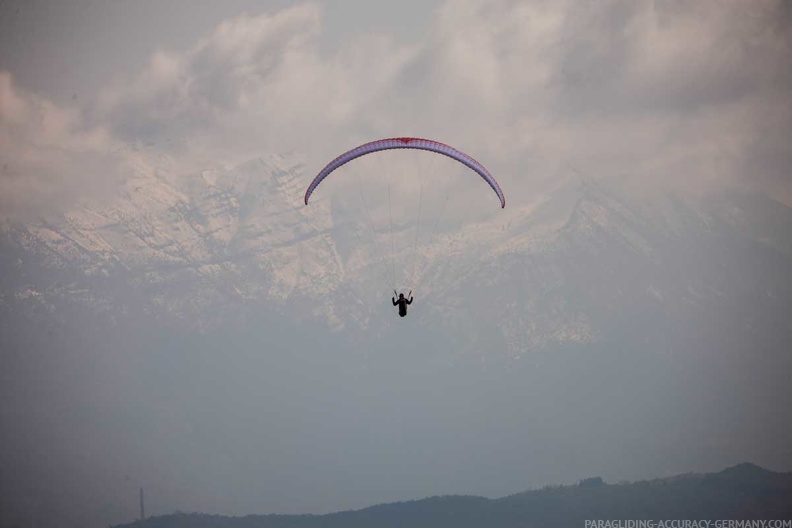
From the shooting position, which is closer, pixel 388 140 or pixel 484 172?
pixel 388 140

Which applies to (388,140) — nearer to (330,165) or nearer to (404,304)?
(330,165)

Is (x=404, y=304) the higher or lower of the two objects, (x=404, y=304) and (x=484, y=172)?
the lower

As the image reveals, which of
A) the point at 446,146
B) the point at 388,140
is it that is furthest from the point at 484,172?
the point at 388,140

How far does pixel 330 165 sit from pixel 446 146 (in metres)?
10.5

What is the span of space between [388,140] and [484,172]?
10295mm

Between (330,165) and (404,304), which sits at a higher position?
(330,165)

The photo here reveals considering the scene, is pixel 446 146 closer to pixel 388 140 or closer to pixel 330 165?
pixel 388 140

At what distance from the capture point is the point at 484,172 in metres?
72.6

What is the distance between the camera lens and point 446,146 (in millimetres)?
69562

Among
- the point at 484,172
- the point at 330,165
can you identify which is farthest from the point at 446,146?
the point at 330,165

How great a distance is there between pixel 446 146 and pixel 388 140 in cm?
542

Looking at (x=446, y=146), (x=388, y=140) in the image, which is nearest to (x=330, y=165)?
(x=388, y=140)

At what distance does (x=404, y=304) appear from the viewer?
225 feet

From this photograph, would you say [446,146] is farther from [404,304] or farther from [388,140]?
[404,304]
